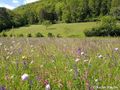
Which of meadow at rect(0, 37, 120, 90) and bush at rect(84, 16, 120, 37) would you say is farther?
bush at rect(84, 16, 120, 37)

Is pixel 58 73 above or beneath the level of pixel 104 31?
above

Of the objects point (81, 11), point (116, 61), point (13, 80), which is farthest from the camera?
point (81, 11)

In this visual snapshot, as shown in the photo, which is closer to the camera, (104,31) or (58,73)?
(58,73)

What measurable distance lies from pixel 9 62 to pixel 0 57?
49cm

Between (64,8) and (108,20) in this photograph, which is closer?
(108,20)

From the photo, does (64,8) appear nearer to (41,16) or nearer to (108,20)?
(41,16)

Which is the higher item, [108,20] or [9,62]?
[9,62]

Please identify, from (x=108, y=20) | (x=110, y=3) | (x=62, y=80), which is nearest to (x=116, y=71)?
(x=62, y=80)

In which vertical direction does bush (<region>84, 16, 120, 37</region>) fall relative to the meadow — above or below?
below

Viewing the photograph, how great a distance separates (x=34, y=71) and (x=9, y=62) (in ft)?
2.44

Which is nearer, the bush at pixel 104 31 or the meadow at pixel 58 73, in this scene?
the meadow at pixel 58 73

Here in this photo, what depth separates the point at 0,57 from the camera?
543cm

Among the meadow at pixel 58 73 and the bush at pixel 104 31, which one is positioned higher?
the meadow at pixel 58 73

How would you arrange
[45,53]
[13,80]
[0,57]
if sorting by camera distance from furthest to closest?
[45,53] < [0,57] < [13,80]
